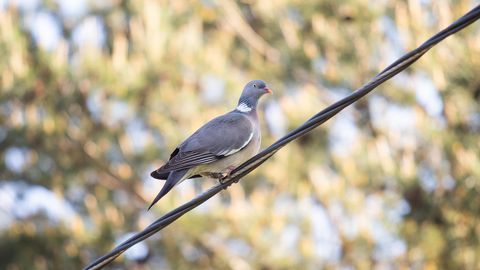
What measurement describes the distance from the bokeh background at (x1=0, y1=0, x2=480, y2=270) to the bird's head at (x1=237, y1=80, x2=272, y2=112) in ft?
9.63

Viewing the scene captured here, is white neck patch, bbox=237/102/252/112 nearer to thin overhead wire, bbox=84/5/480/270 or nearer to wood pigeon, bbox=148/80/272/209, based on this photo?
wood pigeon, bbox=148/80/272/209

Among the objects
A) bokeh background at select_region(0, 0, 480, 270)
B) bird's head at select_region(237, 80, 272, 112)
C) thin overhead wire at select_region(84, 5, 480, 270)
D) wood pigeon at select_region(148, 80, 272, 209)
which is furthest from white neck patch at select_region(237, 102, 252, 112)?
bokeh background at select_region(0, 0, 480, 270)

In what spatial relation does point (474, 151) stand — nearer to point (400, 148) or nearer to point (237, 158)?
point (400, 148)

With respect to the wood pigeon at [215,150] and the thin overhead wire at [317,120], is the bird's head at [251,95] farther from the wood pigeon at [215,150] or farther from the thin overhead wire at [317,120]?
the thin overhead wire at [317,120]

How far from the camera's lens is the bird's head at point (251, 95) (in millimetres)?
4477

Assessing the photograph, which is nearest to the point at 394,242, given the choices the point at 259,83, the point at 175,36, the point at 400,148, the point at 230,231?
the point at 400,148

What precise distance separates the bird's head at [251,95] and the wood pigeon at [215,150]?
0.89ft

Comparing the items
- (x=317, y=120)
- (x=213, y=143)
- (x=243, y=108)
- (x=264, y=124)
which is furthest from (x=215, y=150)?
(x=264, y=124)

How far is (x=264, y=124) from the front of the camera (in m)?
8.62

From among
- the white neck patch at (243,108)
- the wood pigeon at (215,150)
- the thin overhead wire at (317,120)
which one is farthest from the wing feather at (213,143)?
the thin overhead wire at (317,120)

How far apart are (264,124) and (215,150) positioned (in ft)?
15.7

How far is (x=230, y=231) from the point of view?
25.1ft

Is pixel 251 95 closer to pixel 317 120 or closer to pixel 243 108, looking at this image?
pixel 243 108

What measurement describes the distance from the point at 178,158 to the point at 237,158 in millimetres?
334
